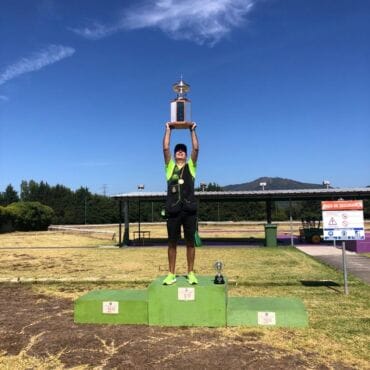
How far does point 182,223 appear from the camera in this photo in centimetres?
661

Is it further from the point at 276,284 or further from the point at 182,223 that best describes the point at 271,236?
the point at 182,223

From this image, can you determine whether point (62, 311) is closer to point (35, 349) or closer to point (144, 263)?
point (35, 349)

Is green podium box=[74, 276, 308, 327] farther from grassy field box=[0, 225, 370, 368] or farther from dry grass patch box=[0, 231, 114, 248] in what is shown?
dry grass patch box=[0, 231, 114, 248]

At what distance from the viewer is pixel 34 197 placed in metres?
89.3

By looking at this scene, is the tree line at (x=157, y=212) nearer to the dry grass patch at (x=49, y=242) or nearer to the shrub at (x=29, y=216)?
the shrub at (x=29, y=216)

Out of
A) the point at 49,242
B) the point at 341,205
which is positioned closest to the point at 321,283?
the point at 341,205

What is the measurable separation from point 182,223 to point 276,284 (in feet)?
14.2

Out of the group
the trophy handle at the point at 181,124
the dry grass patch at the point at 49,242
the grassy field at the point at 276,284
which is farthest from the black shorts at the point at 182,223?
the dry grass patch at the point at 49,242

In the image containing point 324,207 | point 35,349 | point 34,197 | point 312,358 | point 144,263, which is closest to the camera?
point 312,358

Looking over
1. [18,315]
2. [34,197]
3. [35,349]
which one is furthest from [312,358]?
[34,197]

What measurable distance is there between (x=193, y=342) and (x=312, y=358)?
1.44 meters

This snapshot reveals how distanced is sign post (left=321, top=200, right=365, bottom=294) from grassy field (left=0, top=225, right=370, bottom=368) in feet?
3.91

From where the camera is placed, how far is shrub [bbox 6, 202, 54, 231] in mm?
42125

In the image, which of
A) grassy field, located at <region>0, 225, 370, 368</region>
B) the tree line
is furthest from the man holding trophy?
the tree line
